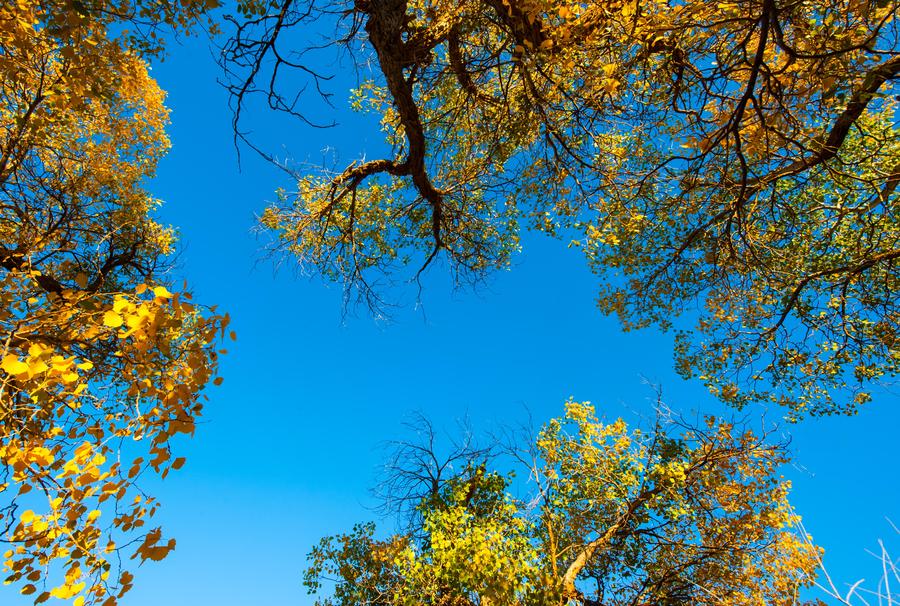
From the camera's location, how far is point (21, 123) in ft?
14.4

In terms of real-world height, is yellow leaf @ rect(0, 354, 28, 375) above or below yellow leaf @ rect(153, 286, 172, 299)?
below

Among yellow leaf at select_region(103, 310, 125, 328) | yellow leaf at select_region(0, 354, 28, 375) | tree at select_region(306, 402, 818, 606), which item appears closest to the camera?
yellow leaf at select_region(0, 354, 28, 375)

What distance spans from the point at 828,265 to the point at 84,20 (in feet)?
25.0

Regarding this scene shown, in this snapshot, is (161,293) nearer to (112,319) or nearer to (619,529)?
(112,319)

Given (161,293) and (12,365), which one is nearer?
(12,365)

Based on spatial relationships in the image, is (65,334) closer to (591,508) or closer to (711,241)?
(711,241)

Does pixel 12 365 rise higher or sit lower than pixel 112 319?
lower

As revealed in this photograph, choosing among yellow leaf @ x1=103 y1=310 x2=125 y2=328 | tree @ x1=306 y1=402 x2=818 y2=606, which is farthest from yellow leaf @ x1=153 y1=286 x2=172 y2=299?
tree @ x1=306 y1=402 x2=818 y2=606

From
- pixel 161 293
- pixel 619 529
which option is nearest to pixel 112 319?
pixel 161 293

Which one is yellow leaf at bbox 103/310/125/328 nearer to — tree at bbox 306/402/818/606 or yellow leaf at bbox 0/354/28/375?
yellow leaf at bbox 0/354/28/375

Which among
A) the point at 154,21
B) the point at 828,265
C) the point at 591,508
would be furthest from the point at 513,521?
the point at 154,21

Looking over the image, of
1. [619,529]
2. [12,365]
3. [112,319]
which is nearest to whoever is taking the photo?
[12,365]

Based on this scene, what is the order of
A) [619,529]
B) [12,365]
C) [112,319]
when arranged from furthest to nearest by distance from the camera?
[619,529]
[112,319]
[12,365]

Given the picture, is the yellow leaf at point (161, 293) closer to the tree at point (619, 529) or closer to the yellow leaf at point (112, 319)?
the yellow leaf at point (112, 319)
